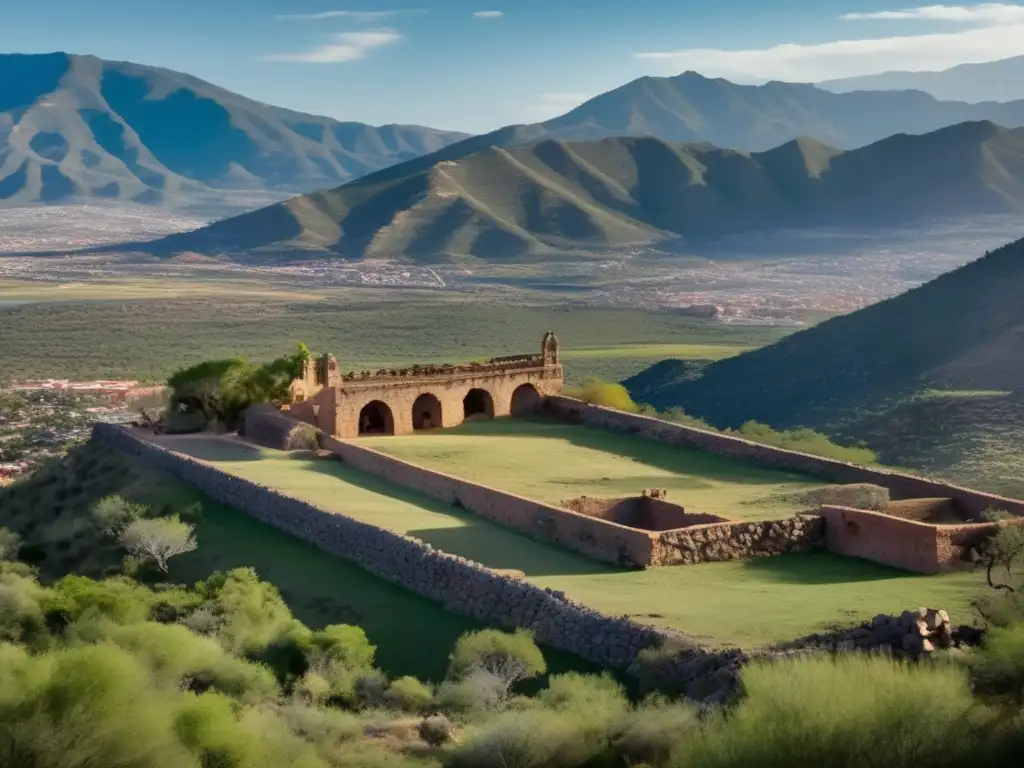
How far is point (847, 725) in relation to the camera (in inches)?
465

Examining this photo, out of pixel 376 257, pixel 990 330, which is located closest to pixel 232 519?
pixel 990 330

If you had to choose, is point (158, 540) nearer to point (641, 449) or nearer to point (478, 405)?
point (641, 449)

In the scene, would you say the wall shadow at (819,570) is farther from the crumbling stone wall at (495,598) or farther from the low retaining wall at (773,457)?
the crumbling stone wall at (495,598)

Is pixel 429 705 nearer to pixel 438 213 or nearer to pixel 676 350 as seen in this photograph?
pixel 676 350

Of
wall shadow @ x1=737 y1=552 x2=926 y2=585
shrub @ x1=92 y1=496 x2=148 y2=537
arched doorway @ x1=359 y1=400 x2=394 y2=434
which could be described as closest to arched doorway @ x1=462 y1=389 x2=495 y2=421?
arched doorway @ x1=359 y1=400 x2=394 y2=434

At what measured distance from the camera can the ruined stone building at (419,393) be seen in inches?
1478

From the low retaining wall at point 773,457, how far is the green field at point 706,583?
3258 mm

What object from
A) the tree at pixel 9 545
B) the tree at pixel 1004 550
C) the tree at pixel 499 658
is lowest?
the tree at pixel 9 545

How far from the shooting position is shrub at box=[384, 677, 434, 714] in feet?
60.0

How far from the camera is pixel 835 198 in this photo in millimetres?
174375

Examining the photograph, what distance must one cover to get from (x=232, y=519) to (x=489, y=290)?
3626 inches

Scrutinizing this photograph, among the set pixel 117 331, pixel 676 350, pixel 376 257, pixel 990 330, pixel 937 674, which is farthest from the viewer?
pixel 376 257

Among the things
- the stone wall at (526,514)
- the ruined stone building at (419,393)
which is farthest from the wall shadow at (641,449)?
the stone wall at (526,514)

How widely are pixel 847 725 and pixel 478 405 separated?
98.7 ft
